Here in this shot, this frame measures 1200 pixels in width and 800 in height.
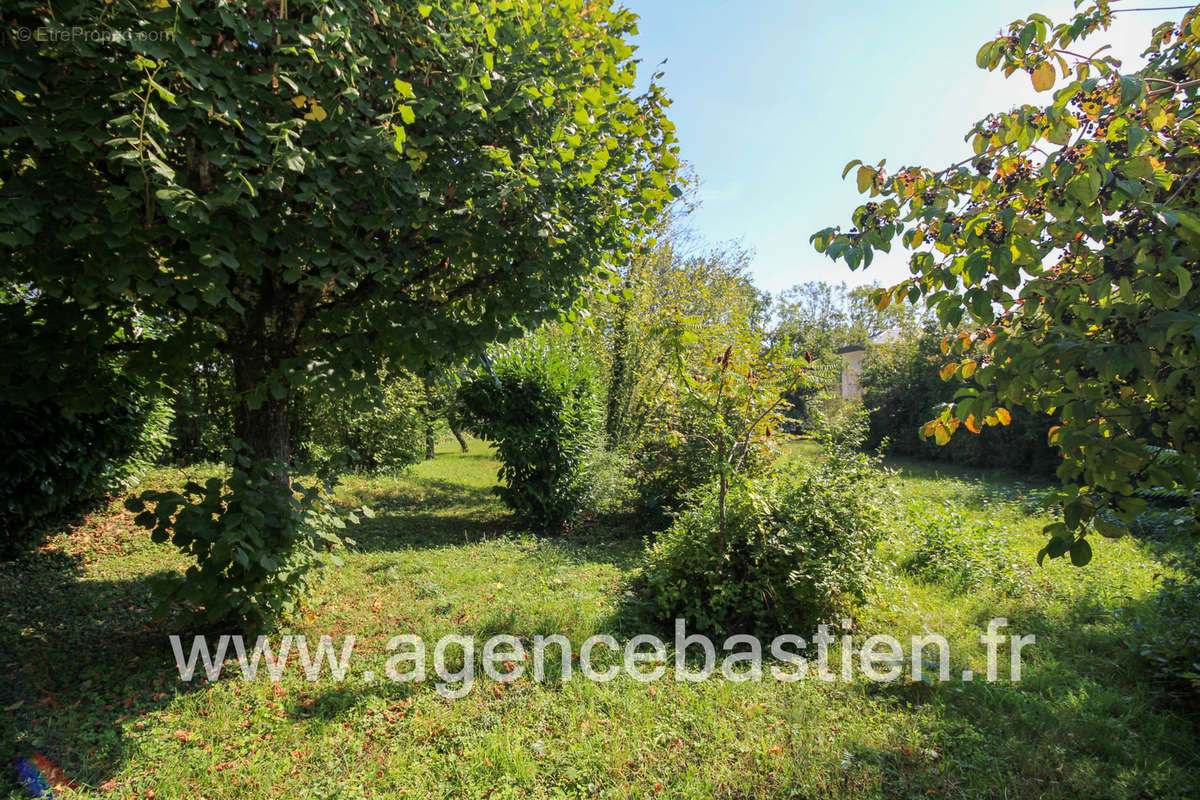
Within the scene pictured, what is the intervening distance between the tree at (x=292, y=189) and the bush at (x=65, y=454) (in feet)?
6.04

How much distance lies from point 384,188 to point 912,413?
17.9 metres

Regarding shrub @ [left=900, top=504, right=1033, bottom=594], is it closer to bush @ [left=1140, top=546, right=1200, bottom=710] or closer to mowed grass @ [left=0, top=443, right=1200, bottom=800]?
mowed grass @ [left=0, top=443, right=1200, bottom=800]

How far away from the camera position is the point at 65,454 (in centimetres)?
529

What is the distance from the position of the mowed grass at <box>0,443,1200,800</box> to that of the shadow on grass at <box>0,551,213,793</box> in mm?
14

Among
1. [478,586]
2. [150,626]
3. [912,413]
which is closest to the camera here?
[150,626]

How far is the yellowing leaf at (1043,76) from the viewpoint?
177 cm

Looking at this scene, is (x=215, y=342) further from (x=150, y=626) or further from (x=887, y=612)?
(x=887, y=612)

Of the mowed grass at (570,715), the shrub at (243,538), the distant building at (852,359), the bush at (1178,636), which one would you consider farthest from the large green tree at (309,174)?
the distant building at (852,359)

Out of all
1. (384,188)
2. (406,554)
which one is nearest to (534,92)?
(384,188)

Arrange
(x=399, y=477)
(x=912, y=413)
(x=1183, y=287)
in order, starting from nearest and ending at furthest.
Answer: (x=1183, y=287) → (x=399, y=477) → (x=912, y=413)

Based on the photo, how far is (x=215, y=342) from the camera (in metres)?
3.36

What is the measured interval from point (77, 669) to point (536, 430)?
4.89m

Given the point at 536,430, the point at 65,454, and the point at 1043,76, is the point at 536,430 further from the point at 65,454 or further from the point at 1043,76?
the point at 1043,76

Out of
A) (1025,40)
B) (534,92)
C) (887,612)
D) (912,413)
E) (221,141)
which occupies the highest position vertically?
(534,92)
